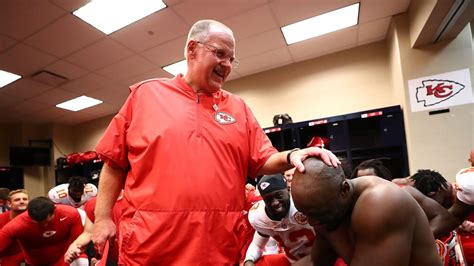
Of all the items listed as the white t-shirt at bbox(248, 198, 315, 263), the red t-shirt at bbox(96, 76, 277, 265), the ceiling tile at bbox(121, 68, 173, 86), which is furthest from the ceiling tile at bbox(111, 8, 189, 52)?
the red t-shirt at bbox(96, 76, 277, 265)

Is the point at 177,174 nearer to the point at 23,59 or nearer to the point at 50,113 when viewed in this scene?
the point at 23,59

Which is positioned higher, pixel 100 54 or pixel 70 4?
pixel 70 4

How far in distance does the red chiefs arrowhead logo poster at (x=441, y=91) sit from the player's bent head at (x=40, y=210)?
4240mm

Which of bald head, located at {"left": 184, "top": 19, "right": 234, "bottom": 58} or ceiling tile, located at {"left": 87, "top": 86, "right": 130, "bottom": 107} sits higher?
ceiling tile, located at {"left": 87, "top": 86, "right": 130, "bottom": 107}

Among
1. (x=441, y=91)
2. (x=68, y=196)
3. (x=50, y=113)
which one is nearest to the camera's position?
(x=441, y=91)

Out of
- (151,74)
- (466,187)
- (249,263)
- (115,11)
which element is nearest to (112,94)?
(151,74)

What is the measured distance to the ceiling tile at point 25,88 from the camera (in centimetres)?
566

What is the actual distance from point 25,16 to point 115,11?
0.99m

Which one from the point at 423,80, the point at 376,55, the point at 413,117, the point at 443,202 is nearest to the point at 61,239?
the point at 443,202

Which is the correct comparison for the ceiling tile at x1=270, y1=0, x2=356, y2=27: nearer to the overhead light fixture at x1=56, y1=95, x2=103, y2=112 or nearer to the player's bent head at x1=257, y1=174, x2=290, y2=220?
the player's bent head at x1=257, y1=174, x2=290, y2=220

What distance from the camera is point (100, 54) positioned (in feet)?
15.8

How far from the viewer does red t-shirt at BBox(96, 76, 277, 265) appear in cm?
108

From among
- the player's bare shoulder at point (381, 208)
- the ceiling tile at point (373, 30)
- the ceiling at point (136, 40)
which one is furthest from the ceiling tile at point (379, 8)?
the player's bare shoulder at point (381, 208)

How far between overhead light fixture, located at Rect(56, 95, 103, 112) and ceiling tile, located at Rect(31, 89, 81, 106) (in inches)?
6.7
